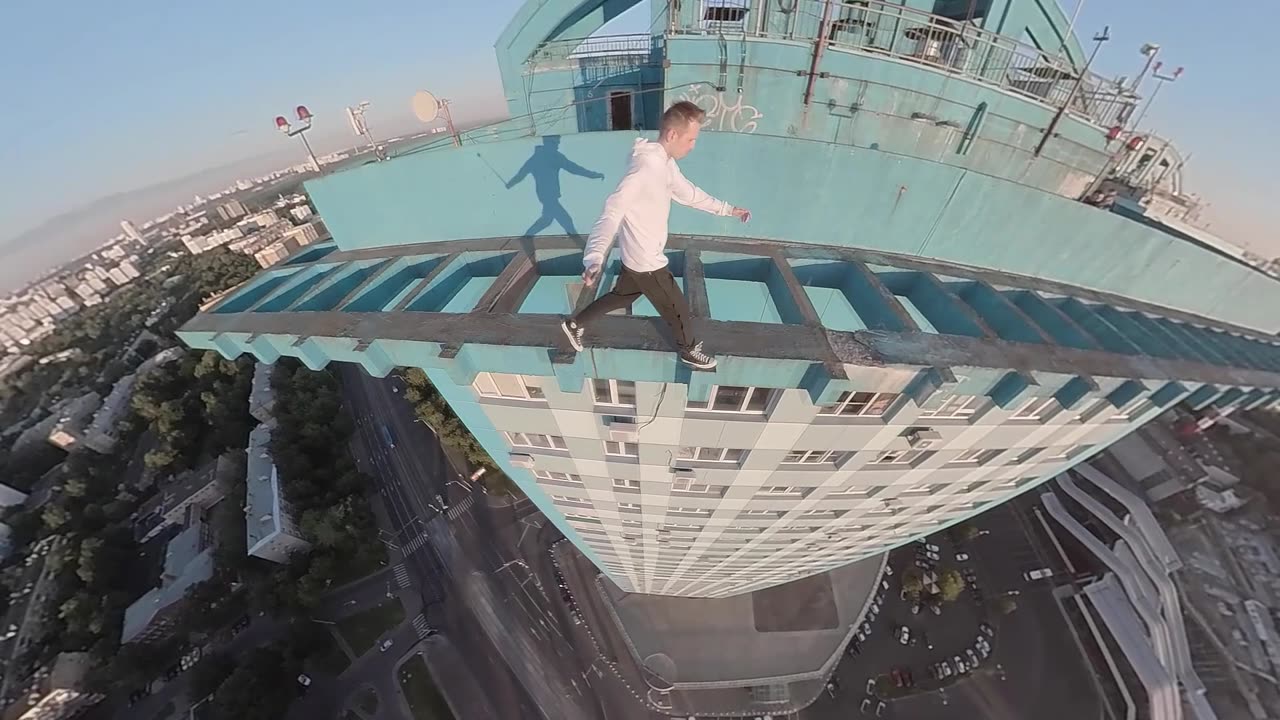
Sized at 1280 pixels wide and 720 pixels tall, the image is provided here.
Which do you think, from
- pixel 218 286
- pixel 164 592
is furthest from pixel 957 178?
pixel 218 286

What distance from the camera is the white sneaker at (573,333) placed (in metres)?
5.57

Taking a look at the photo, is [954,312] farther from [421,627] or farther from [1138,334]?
[421,627]

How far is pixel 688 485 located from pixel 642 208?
307 inches

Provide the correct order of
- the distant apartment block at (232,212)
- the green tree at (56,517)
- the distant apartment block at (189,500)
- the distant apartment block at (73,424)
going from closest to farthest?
the distant apartment block at (189,500)
the green tree at (56,517)
the distant apartment block at (73,424)
the distant apartment block at (232,212)

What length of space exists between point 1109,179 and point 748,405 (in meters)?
17.6

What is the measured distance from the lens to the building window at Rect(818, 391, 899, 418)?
24.8ft

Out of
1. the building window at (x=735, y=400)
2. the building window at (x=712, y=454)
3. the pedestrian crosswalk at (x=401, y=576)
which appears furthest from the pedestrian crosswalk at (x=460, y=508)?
the building window at (x=735, y=400)

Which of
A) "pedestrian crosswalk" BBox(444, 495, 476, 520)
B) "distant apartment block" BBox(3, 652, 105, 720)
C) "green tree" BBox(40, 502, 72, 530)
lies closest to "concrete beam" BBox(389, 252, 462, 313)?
"pedestrian crosswalk" BBox(444, 495, 476, 520)

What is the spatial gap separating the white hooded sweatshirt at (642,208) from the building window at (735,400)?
3.04 m

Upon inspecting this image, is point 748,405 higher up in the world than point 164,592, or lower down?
higher up

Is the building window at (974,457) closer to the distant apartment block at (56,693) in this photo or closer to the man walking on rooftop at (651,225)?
the man walking on rooftop at (651,225)

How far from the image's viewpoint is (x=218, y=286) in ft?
287

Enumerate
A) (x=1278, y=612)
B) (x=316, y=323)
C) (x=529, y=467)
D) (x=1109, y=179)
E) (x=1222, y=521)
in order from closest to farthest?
(x=316, y=323), (x=529, y=467), (x=1109, y=179), (x=1278, y=612), (x=1222, y=521)

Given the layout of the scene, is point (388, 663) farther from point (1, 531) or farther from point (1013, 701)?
point (1, 531)
